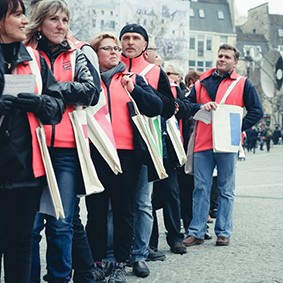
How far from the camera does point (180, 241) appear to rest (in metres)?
6.40

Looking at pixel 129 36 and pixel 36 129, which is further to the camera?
pixel 129 36

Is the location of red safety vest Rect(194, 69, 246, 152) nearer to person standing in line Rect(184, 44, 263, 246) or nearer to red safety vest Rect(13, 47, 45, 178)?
person standing in line Rect(184, 44, 263, 246)

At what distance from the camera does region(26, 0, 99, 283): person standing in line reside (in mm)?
4281

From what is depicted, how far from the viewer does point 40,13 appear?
14.4 feet

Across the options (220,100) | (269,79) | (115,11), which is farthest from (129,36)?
(115,11)

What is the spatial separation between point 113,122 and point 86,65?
72 centimetres

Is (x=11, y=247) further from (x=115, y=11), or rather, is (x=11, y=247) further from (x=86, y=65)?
(x=115, y=11)

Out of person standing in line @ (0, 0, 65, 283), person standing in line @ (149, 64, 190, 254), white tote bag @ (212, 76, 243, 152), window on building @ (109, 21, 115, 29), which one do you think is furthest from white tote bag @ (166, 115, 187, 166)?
window on building @ (109, 21, 115, 29)

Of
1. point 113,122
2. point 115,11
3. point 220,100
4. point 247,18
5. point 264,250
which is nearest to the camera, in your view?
point 113,122

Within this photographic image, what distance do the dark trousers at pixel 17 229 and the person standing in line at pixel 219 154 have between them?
10.4 feet

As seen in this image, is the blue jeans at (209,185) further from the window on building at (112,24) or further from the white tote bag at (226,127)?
the window on building at (112,24)

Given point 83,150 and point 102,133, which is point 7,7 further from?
point 102,133

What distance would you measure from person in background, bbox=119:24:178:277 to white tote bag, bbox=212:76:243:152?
1291mm

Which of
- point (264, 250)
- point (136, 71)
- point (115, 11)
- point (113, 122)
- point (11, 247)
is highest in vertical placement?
point (115, 11)
